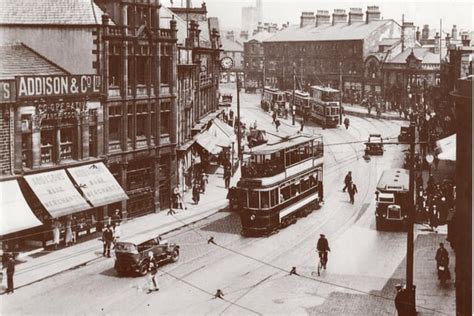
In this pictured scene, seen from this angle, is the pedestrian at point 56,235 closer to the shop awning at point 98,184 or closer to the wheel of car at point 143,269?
the shop awning at point 98,184

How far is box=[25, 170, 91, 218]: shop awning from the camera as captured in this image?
31094 mm

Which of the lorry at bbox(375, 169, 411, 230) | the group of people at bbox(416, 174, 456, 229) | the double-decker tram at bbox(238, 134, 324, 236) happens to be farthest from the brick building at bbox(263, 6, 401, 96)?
the lorry at bbox(375, 169, 411, 230)

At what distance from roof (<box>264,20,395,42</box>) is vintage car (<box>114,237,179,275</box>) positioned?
260ft

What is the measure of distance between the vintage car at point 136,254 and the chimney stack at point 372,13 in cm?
8063

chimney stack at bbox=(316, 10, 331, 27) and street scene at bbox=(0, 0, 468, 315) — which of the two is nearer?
street scene at bbox=(0, 0, 468, 315)

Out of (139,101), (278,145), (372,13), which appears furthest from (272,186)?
(372,13)

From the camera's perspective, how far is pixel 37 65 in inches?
1321

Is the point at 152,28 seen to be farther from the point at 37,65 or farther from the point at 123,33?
the point at 37,65

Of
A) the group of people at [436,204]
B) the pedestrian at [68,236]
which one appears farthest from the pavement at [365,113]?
the pedestrian at [68,236]

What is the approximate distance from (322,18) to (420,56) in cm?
3006

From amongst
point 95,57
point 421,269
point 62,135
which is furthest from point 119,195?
point 421,269

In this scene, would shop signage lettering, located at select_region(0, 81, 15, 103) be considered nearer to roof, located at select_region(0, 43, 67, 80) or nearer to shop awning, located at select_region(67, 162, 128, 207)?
roof, located at select_region(0, 43, 67, 80)

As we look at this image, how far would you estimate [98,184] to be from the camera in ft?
113

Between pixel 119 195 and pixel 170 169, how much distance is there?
21.6 feet
